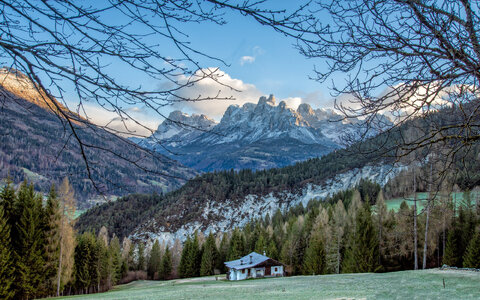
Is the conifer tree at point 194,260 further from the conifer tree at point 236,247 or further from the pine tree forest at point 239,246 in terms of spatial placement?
the conifer tree at point 236,247

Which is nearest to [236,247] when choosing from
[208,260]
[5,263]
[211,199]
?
[208,260]

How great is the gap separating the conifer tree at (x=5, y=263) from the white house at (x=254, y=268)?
1984 cm

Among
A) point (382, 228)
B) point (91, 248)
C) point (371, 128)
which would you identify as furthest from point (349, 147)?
point (91, 248)

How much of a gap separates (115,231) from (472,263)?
85.7 metres

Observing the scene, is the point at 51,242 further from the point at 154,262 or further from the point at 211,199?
the point at 211,199

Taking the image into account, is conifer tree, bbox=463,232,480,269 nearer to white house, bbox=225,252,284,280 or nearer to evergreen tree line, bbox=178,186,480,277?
evergreen tree line, bbox=178,186,480,277

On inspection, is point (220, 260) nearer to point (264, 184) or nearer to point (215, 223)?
point (215, 223)

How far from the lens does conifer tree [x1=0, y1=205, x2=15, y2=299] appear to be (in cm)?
1931

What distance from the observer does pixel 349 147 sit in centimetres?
455

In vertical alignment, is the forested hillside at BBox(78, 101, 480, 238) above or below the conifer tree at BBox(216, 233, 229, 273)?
above

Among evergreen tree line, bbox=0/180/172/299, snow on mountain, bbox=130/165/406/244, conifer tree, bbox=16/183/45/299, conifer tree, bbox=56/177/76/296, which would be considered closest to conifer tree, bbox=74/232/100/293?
conifer tree, bbox=56/177/76/296

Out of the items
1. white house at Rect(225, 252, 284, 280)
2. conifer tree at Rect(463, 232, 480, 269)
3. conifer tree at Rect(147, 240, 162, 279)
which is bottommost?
conifer tree at Rect(147, 240, 162, 279)

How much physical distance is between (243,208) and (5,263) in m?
79.7

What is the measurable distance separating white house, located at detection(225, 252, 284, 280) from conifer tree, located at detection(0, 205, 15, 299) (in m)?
19.8
